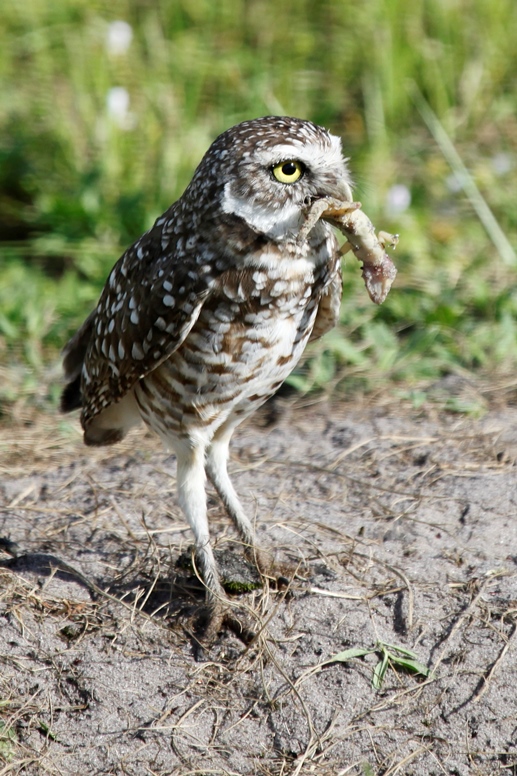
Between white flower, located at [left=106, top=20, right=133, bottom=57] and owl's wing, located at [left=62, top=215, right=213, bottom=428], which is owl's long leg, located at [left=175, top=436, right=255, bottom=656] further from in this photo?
white flower, located at [left=106, top=20, right=133, bottom=57]

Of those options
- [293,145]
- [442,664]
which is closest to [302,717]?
[442,664]

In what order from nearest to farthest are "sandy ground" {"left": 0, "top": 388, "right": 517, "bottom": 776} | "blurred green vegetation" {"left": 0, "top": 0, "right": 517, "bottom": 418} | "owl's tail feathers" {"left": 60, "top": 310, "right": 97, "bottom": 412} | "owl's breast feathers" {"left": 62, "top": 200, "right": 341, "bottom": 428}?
"sandy ground" {"left": 0, "top": 388, "right": 517, "bottom": 776} < "owl's breast feathers" {"left": 62, "top": 200, "right": 341, "bottom": 428} < "owl's tail feathers" {"left": 60, "top": 310, "right": 97, "bottom": 412} < "blurred green vegetation" {"left": 0, "top": 0, "right": 517, "bottom": 418}

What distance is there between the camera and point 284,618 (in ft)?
11.0

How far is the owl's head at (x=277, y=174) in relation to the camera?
294cm

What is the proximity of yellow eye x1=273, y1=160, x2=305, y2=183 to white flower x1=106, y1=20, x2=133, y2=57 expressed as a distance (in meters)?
4.60

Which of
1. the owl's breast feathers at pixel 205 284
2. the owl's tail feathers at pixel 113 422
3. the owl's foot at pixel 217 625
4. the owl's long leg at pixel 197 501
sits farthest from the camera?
the owl's tail feathers at pixel 113 422

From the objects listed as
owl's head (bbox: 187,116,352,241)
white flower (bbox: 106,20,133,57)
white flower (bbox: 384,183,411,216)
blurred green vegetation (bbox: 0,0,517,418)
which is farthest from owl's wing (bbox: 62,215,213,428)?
white flower (bbox: 106,20,133,57)

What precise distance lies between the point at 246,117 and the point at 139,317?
3880 millimetres

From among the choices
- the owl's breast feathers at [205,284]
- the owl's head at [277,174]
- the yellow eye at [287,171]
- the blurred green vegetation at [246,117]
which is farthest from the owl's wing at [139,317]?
the blurred green vegetation at [246,117]

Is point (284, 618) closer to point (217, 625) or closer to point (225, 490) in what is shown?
point (217, 625)

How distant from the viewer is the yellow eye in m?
2.94

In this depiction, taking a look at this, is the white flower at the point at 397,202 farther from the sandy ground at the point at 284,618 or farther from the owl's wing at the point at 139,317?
the owl's wing at the point at 139,317

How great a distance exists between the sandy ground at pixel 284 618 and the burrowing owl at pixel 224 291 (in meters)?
0.32

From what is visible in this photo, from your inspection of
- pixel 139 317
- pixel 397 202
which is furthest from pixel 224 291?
pixel 397 202
